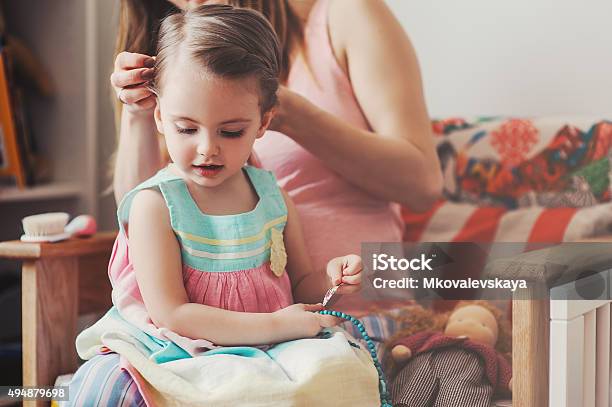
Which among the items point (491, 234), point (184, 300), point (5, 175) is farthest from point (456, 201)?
point (5, 175)

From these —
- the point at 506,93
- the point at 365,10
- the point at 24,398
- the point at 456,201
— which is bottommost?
the point at 24,398

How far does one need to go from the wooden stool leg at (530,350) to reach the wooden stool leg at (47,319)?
1.54 ft

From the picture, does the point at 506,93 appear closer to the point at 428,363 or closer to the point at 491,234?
the point at 491,234

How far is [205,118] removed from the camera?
661 millimetres

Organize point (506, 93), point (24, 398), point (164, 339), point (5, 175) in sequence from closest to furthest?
point (164, 339) → point (24, 398) → point (506, 93) → point (5, 175)

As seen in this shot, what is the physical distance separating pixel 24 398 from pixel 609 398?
574mm

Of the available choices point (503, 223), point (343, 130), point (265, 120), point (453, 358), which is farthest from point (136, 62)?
point (503, 223)

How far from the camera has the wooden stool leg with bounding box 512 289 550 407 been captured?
661mm

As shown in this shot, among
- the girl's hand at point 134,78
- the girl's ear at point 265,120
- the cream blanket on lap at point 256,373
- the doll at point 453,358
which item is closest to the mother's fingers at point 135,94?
the girl's hand at point 134,78

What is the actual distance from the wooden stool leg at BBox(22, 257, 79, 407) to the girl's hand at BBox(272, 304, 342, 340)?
284mm

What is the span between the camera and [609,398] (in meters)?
0.74

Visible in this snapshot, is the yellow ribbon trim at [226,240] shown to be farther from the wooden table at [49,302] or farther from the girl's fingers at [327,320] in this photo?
the wooden table at [49,302]

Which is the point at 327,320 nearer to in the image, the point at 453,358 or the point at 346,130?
the point at 453,358

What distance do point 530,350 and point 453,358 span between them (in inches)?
3.2
